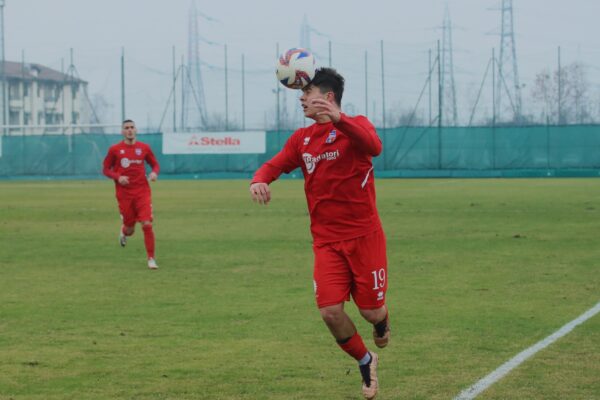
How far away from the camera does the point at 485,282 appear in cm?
1377

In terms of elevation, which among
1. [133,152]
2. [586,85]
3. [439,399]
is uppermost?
[586,85]

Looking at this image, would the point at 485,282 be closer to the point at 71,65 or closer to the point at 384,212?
the point at 384,212

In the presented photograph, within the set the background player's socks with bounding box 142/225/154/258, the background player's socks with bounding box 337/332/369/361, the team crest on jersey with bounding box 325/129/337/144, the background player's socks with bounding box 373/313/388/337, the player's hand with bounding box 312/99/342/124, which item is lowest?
the background player's socks with bounding box 337/332/369/361

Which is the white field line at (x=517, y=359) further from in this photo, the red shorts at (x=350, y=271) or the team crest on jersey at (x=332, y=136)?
the team crest on jersey at (x=332, y=136)

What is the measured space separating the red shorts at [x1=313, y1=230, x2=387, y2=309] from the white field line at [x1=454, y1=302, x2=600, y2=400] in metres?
0.91

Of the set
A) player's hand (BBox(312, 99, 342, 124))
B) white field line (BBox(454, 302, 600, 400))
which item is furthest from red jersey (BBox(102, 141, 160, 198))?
player's hand (BBox(312, 99, 342, 124))

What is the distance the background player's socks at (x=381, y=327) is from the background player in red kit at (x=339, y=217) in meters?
0.25

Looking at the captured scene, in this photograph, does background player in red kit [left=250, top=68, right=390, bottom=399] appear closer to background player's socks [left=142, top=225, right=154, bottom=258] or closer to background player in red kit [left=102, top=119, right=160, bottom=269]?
background player's socks [left=142, top=225, right=154, bottom=258]

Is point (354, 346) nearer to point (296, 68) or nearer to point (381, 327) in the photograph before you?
point (381, 327)

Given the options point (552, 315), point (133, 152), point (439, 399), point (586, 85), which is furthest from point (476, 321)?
point (586, 85)

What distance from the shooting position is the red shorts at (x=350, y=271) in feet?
24.4

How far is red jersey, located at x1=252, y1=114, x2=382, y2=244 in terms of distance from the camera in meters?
7.42

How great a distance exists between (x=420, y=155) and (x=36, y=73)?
3703 centimetres

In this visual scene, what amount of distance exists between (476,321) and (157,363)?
3.46 m
